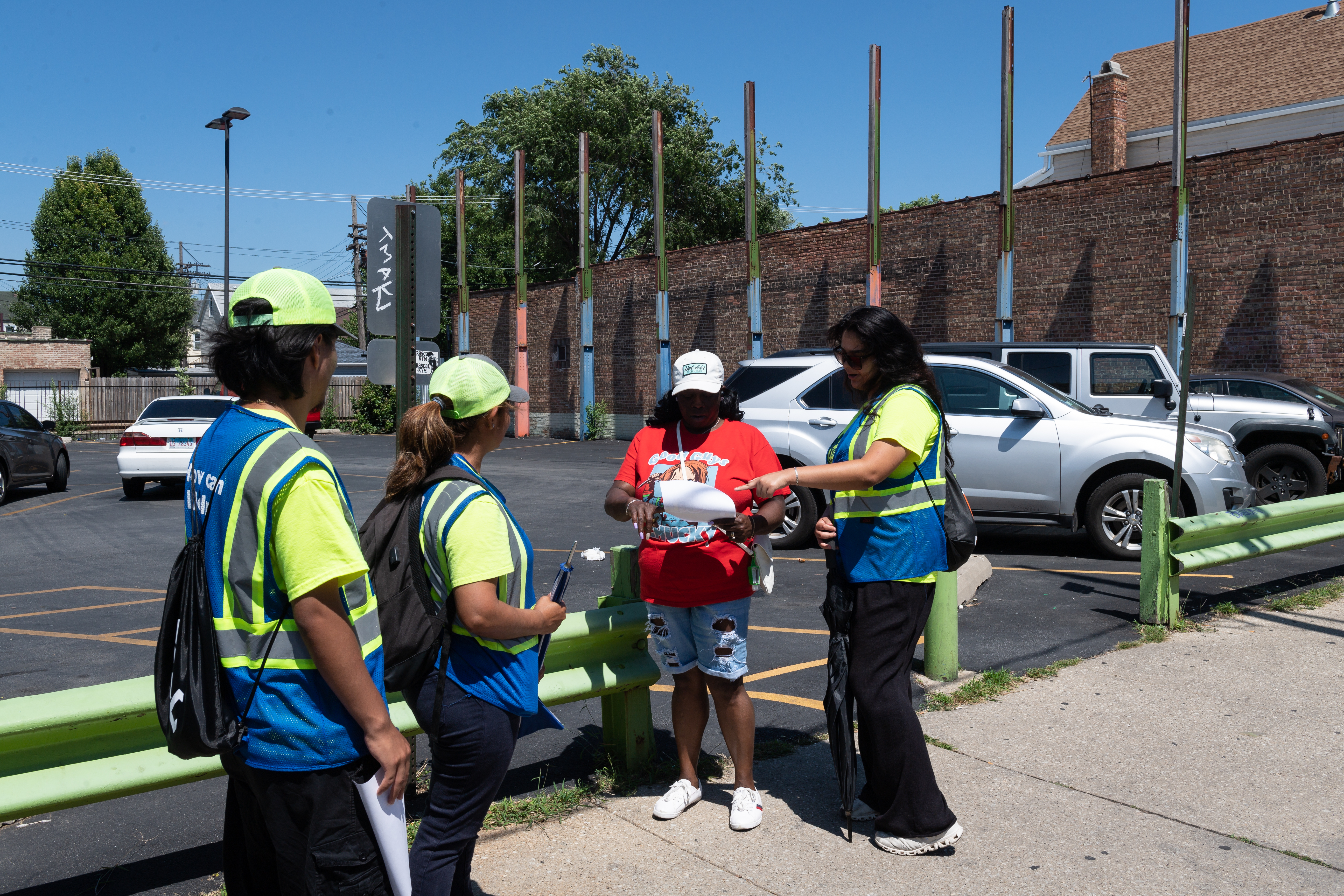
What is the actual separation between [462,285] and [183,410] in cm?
1888

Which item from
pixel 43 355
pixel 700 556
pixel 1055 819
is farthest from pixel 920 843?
pixel 43 355

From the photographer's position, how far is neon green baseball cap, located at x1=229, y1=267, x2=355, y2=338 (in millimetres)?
2016

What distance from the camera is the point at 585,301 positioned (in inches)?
1192

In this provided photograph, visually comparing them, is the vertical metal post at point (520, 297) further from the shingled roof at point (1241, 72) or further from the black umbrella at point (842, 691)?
the black umbrella at point (842, 691)

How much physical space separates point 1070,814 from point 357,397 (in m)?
37.6

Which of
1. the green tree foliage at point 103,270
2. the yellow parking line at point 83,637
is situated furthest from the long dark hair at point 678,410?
the green tree foliage at point 103,270

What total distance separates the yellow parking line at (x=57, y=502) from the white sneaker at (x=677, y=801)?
14041 millimetres

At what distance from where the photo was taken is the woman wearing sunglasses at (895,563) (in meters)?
3.56

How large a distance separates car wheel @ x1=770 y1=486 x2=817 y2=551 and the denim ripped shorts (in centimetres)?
591

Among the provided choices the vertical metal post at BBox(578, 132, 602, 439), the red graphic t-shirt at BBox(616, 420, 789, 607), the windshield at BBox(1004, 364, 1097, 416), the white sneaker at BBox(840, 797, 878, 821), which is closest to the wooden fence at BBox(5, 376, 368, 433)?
the vertical metal post at BBox(578, 132, 602, 439)

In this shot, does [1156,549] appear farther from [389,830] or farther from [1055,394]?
[389,830]

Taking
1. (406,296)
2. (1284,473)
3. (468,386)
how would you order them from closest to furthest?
(468,386) < (406,296) < (1284,473)

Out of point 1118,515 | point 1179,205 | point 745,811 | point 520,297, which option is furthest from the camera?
point 520,297

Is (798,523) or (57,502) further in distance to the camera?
(57,502)
